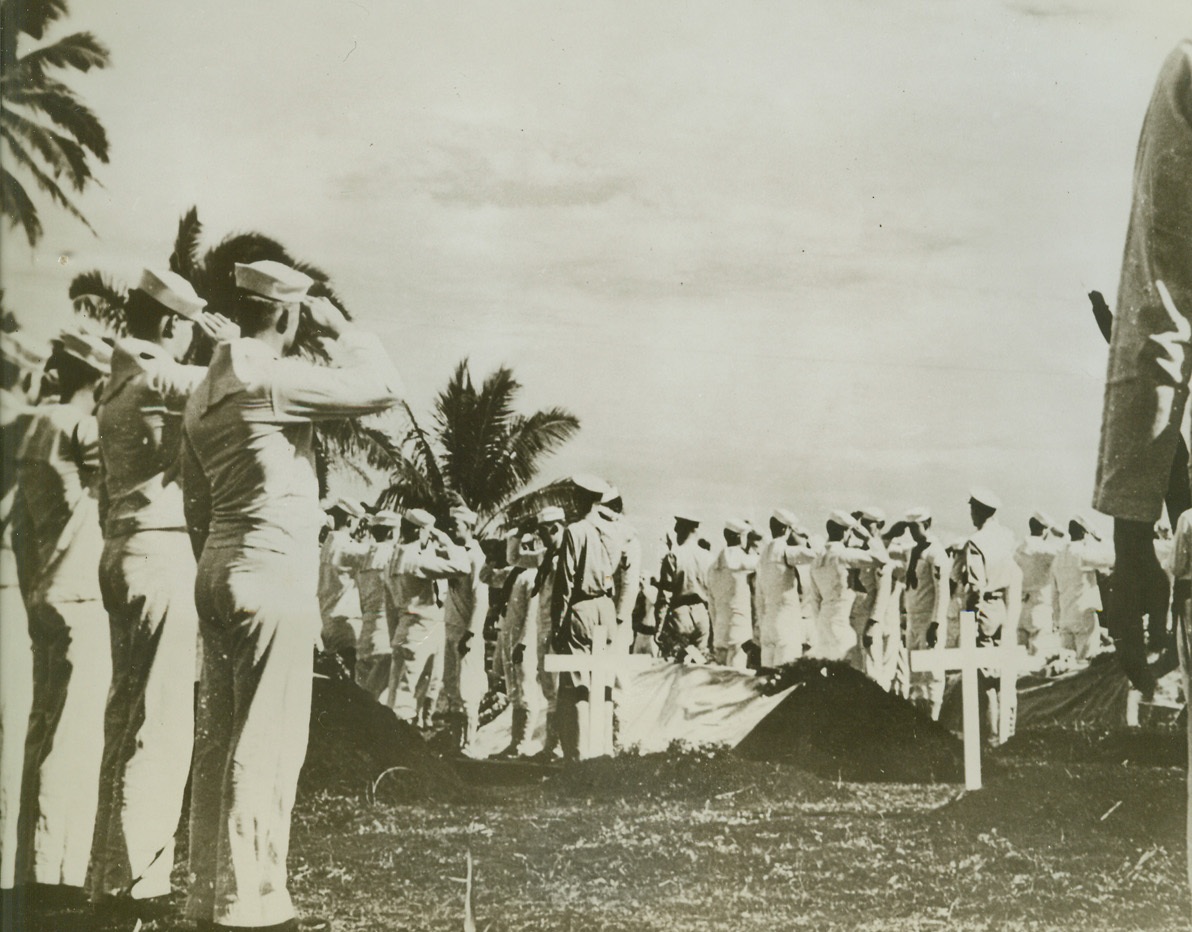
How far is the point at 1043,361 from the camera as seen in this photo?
536 cm

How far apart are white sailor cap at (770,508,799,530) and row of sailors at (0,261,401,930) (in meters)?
1.73

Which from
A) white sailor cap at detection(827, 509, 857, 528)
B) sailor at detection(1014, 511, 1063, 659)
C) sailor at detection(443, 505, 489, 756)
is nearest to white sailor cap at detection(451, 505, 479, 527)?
sailor at detection(443, 505, 489, 756)

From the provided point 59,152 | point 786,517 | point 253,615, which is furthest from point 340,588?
point 59,152

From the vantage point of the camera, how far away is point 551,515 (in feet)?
16.9

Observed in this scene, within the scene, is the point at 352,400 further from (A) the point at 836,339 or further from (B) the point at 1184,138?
(B) the point at 1184,138

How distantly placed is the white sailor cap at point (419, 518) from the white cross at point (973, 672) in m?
2.12

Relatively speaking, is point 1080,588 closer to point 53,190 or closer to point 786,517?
point 786,517

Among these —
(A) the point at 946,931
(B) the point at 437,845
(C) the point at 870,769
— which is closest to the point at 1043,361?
(C) the point at 870,769

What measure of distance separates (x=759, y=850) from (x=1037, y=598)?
1.64 meters

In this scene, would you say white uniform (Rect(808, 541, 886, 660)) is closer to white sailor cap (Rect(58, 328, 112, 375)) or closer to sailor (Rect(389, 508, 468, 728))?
sailor (Rect(389, 508, 468, 728))

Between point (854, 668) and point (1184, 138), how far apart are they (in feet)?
8.76

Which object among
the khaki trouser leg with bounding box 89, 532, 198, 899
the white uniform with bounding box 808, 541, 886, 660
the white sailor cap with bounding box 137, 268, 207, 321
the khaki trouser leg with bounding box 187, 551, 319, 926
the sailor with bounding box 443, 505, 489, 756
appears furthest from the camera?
the white uniform with bounding box 808, 541, 886, 660

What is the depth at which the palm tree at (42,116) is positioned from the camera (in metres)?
4.87

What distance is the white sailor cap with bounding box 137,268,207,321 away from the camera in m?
4.80
